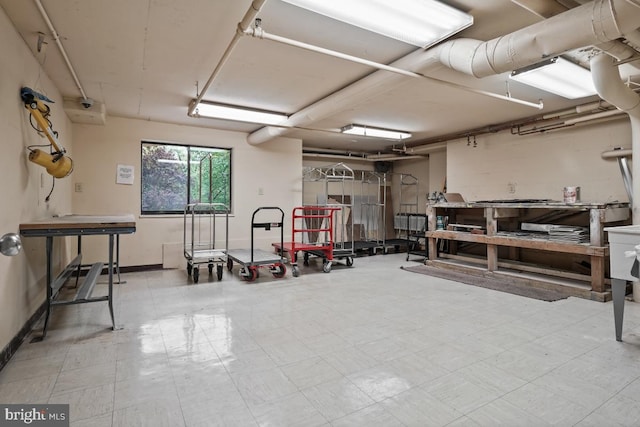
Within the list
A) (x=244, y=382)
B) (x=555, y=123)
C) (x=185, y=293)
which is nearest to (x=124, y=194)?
(x=185, y=293)

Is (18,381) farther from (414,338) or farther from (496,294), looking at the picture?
(496,294)

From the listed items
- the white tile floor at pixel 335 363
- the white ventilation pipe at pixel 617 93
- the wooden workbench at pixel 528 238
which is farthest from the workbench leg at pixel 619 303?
the white ventilation pipe at pixel 617 93

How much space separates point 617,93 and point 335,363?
12.1 ft

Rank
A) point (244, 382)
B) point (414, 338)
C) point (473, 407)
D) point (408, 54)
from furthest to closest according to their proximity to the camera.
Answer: point (408, 54) < point (414, 338) < point (244, 382) < point (473, 407)

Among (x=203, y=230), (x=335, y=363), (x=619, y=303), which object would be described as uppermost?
(x=203, y=230)

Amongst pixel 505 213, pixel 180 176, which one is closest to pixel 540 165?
pixel 505 213

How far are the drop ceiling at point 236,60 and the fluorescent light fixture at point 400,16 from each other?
13cm

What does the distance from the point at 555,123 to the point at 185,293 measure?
19.2 feet

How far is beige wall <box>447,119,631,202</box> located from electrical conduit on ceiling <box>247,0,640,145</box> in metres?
3.37

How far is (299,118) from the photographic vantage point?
4809 millimetres

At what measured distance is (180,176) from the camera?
5852mm

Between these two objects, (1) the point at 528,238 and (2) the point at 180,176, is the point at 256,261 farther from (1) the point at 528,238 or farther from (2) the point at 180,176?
(1) the point at 528,238

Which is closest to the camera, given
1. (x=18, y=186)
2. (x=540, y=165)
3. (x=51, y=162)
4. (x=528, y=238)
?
(x=18, y=186)

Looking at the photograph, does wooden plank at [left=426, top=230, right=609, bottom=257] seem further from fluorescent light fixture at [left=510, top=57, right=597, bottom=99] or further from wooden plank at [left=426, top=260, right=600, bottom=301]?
fluorescent light fixture at [left=510, top=57, right=597, bottom=99]
